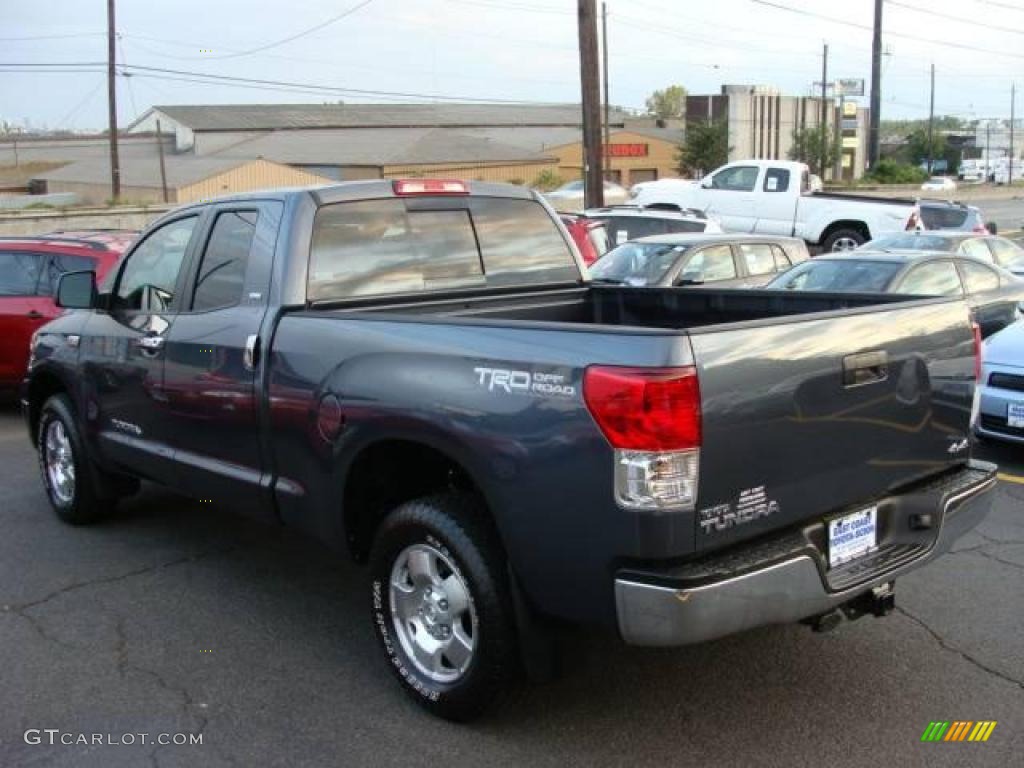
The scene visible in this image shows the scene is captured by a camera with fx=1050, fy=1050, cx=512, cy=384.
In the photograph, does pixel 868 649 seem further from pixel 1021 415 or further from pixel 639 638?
pixel 1021 415

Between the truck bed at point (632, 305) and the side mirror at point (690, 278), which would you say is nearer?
the truck bed at point (632, 305)

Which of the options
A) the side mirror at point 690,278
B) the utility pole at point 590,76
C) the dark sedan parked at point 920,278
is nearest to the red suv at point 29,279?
the side mirror at point 690,278

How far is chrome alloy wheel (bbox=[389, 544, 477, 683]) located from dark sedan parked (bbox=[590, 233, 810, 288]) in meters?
7.91

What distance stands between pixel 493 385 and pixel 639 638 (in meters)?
0.89

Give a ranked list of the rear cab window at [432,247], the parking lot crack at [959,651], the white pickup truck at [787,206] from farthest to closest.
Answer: the white pickup truck at [787,206] → the rear cab window at [432,247] → the parking lot crack at [959,651]

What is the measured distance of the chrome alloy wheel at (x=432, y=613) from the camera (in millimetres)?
3617

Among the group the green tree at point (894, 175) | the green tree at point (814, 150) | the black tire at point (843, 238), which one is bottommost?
the black tire at point (843, 238)

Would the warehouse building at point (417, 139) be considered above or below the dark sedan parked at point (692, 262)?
above

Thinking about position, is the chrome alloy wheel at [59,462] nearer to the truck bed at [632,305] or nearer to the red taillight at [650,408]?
the truck bed at [632,305]

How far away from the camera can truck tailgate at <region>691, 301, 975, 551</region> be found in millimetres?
3078

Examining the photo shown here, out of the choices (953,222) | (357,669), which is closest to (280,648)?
(357,669)

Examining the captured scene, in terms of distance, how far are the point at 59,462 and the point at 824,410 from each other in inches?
183

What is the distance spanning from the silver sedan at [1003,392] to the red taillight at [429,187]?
13.5 feet
